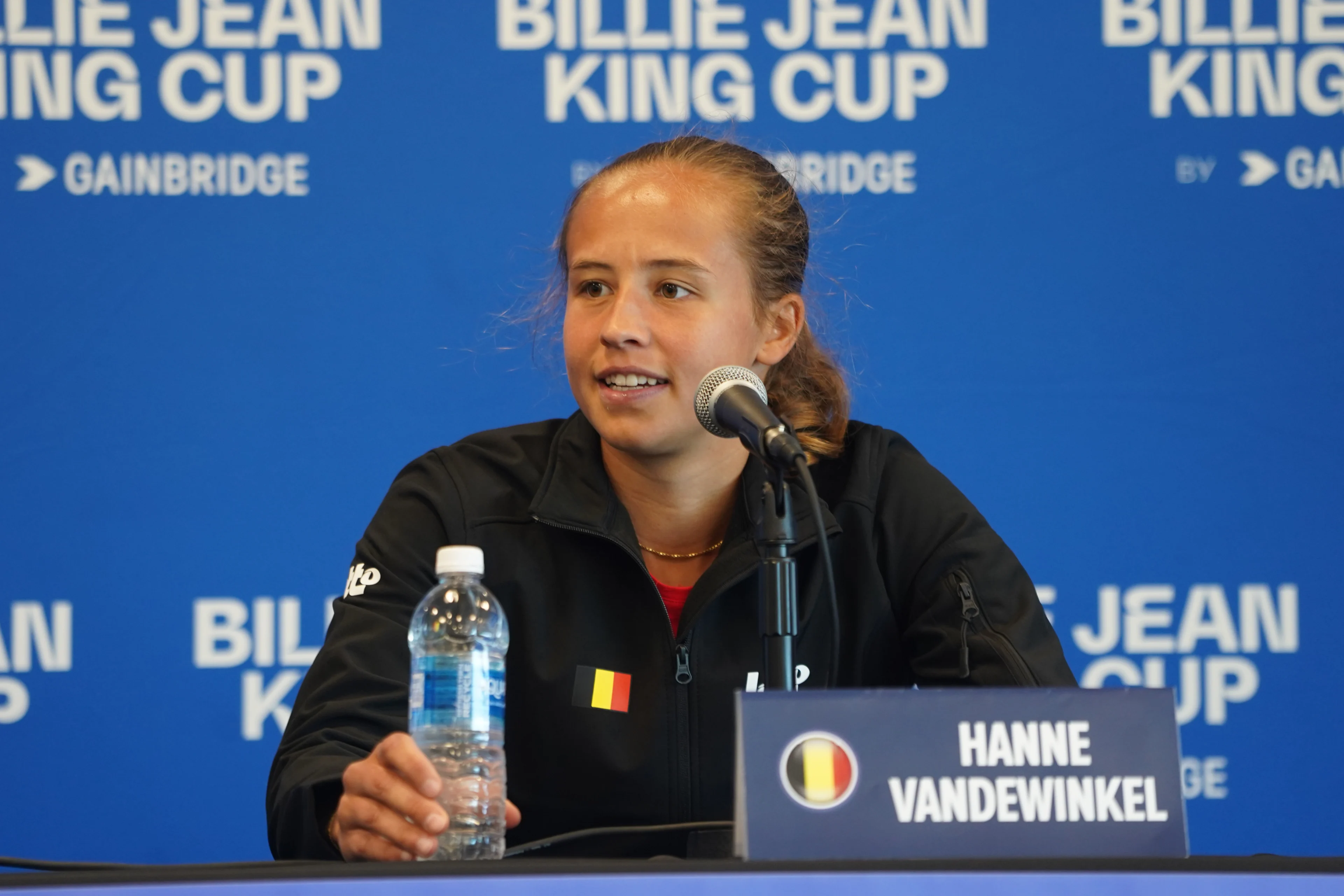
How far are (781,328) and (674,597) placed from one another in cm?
40

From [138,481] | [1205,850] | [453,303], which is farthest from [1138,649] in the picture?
[138,481]

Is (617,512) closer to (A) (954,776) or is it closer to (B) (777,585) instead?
(B) (777,585)

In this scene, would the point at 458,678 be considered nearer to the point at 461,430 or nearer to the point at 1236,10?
the point at 461,430

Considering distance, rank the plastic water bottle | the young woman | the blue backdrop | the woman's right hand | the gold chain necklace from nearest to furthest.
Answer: the woman's right hand < the plastic water bottle < the young woman < the gold chain necklace < the blue backdrop

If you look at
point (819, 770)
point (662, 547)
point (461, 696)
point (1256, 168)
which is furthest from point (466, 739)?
point (1256, 168)

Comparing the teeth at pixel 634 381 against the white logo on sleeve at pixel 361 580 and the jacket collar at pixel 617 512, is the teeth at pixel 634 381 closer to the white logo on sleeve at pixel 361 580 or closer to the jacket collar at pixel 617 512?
the jacket collar at pixel 617 512

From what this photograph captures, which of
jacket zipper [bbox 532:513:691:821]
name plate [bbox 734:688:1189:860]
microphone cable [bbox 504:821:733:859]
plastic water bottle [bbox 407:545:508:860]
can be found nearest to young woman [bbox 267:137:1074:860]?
jacket zipper [bbox 532:513:691:821]

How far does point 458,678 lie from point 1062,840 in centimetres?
55

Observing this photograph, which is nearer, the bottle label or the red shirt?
the bottle label

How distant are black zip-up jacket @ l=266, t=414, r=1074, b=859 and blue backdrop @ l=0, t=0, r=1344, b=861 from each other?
79cm

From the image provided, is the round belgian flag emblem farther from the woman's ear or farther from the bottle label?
the woman's ear

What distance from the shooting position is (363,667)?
1353 millimetres

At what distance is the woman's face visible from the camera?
4.96 ft

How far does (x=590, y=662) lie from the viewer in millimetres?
1491
